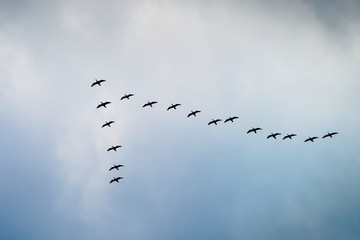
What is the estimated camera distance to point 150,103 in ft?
589

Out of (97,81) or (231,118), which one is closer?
(97,81)

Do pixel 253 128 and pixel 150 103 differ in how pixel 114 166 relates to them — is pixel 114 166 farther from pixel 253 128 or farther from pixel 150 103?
pixel 253 128

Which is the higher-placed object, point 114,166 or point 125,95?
point 125,95

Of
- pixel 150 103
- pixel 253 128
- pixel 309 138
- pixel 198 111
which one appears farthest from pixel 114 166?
pixel 309 138

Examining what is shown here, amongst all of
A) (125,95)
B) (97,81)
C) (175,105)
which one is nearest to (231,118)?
(175,105)

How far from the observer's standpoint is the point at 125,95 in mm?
173250

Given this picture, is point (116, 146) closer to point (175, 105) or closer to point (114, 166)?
point (114, 166)

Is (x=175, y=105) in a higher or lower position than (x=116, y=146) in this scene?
higher

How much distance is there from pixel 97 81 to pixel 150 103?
969 inches

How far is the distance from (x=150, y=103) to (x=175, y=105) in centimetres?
1083

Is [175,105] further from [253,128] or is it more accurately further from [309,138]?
→ [309,138]

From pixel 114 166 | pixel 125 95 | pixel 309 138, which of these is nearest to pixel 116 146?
pixel 114 166

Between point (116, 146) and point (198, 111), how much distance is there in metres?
39.0

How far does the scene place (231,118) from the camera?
182 metres
